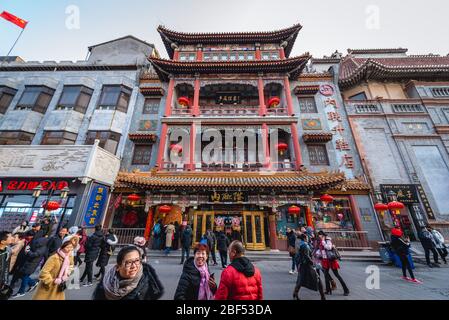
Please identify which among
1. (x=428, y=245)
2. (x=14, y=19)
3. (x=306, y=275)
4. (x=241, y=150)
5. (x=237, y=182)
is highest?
(x=14, y=19)

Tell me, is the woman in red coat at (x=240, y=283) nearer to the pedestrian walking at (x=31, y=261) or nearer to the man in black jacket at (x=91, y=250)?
the man in black jacket at (x=91, y=250)

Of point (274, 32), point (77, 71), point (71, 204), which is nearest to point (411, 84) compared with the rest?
point (274, 32)

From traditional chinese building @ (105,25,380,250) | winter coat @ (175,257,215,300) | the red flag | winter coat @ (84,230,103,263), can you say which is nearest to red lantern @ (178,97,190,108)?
traditional chinese building @ (105,25,380,250)

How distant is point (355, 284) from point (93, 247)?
7.60 m

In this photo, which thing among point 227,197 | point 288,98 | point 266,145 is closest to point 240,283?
point 227,197

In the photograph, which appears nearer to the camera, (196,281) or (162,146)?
(196,281)

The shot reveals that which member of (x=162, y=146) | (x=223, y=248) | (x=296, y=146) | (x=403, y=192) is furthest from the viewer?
(x=162, y=146)

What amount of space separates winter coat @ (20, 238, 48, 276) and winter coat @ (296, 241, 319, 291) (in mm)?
6520

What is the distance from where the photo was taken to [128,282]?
7.03 ft

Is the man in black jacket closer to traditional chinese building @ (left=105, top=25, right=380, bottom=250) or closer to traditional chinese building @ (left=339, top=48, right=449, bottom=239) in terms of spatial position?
traditional chinese building @ (left=105, top=25, right=380, bottom=250)

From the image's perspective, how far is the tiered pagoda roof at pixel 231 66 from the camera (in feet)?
45.9

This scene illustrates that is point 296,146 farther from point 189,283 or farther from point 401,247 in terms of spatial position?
point 189,283

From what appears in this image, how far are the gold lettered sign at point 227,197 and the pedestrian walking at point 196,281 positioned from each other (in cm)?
789
